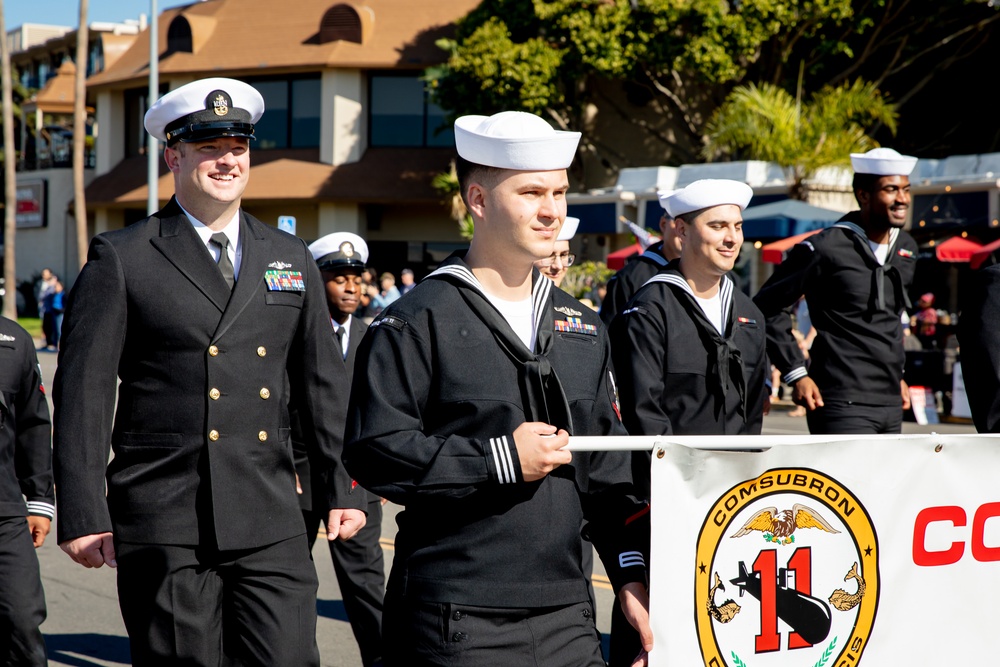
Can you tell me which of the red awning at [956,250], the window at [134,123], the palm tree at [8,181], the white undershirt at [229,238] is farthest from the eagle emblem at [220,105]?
the window at [134,123]

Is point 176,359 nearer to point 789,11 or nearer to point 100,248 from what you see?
point 100,248

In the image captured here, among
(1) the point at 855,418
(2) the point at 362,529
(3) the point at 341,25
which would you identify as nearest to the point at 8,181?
(3) the point at 341,25

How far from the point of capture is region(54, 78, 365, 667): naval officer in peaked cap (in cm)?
367

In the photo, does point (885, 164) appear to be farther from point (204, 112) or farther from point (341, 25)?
point (341, 25)

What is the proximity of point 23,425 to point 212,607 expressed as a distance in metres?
1.76

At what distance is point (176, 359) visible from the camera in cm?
377

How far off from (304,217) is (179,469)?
34.8 m

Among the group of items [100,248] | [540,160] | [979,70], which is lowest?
[100,248]

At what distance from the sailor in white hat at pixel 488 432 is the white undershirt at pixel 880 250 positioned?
3841 millimetres

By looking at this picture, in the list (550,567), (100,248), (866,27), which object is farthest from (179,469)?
(866,27)

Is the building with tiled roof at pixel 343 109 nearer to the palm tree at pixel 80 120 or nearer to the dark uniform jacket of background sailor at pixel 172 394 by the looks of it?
the palm tree at pixel 80 120

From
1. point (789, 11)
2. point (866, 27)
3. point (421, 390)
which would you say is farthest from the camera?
point (866, 27)

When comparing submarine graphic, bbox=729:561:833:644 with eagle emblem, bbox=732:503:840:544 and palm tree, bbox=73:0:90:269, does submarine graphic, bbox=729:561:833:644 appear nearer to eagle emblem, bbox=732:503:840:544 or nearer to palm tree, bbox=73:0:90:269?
eagle emblem, bbox=732:503:840:544

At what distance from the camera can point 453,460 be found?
9.34ft
